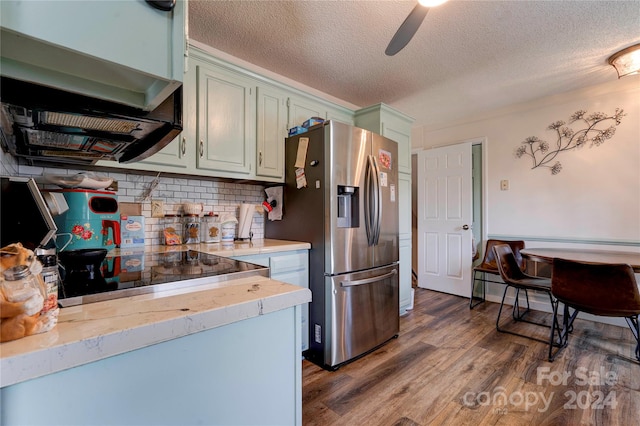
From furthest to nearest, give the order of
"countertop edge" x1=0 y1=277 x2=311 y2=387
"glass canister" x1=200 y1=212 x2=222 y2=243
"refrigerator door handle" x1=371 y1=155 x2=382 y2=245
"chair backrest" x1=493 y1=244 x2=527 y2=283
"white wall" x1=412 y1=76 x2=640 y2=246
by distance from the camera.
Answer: "white wall" x1=412 y1=76 x2=640 y2=246 < "chair backrest" x1=493 y1=244 x2=527 y2=283 < "refrigerator door handle" x1=371 y1=155 x2=382 y2=245 < "glass canister" x1=200 y1=212 x2=222 y2=243 < "countertop edge" x1=0 y1=277 x2=311 y2=387

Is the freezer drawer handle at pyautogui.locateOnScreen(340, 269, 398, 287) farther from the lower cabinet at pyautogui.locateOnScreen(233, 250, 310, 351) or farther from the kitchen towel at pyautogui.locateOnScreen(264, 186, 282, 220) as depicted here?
the kitchen towel at pyautogui.locateOnScreen(264, 186, 282, 220)

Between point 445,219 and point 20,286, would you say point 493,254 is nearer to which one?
point 445,219

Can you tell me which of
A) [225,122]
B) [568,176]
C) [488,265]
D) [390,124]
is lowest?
[488,265]

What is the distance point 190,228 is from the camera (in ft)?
7.09

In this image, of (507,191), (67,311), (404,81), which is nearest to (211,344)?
(67,311)

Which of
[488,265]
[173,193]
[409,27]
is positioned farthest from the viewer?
[488,265]

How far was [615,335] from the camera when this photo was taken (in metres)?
2.59

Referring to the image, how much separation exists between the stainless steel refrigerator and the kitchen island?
1.23 metres

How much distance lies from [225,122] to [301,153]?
60 centimetres

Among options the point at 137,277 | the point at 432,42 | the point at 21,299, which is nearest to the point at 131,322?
the point at 21,299

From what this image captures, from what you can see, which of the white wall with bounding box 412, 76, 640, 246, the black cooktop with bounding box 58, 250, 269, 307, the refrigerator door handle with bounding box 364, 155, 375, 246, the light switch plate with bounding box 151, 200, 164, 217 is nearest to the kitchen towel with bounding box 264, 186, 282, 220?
the refrigerator door handle with bounding box 364, 155, 375, 246

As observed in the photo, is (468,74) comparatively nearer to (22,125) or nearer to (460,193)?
(460,193)

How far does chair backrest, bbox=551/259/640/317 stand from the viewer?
185 centimetres

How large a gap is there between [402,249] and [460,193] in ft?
4.19
